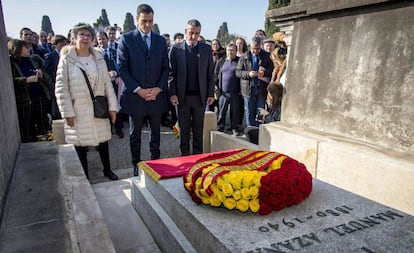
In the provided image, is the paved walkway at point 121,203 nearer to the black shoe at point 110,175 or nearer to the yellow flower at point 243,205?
the black shoe at point 110,175

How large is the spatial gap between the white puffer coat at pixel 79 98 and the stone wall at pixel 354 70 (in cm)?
204

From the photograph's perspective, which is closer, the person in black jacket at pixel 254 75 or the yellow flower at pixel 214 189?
the yellow flower at pixel 214 189

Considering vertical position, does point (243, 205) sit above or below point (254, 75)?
below

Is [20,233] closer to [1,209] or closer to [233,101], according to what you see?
[1,209]

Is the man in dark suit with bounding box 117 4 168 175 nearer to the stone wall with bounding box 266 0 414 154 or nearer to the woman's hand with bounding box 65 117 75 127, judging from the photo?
the woman's hand with bounding box 65 117 75 127

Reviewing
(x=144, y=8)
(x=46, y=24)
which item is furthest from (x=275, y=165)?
(x=46, y=24)

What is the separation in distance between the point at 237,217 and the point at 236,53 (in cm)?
503

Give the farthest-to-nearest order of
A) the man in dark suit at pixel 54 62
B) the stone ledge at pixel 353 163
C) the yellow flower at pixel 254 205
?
the man in dark suit at pixel 54 62 < the stone ledge at pixel 353 163 < the yellow flower at pixel 254 205

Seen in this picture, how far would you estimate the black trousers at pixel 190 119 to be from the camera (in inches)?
166

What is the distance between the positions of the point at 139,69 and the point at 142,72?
49 mm

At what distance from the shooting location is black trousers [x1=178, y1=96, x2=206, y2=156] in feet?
13.8

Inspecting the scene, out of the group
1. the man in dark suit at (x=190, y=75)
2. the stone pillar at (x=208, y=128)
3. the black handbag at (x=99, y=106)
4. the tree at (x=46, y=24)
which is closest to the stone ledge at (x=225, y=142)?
the stone pillar at (x=208, y=128)

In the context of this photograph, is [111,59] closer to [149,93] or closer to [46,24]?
[149,93]

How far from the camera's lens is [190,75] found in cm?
417
